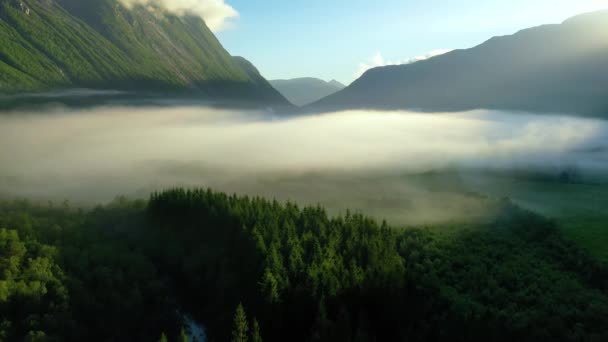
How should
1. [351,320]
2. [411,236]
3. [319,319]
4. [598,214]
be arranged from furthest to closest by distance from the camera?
1. [598,214]
2. [411,236]
3. [351,320]
4. [319,319]

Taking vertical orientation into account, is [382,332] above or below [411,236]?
below

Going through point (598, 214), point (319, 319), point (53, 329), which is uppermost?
point (598, 214)

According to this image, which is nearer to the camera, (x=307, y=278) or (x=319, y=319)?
(x=319, y=319)

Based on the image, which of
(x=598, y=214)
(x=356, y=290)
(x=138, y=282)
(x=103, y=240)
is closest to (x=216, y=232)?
(x=138, y=282)

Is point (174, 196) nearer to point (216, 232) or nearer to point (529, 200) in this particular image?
point (216, 232)

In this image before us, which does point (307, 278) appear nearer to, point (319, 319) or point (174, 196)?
point (319, 319)

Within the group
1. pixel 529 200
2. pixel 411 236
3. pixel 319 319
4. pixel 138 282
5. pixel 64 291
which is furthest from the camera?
pixel 529 200
